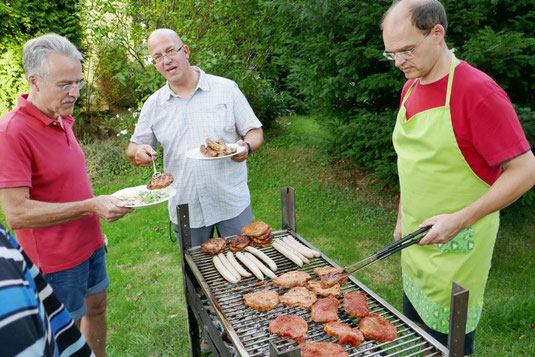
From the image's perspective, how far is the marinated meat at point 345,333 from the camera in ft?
5.95

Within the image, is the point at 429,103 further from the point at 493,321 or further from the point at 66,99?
the point at 493,321

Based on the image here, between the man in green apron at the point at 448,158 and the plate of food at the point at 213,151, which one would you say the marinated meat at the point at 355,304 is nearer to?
the man in green apron at the point at 448,158

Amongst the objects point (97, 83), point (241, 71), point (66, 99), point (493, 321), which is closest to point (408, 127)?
point (66, 99)

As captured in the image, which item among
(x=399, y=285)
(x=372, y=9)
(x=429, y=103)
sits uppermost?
(x=372, y=9)

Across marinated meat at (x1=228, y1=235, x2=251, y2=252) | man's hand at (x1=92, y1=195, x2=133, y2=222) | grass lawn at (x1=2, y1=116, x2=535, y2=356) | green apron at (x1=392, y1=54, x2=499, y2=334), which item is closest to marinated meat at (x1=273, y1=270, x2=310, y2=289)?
marinated meat at (x1=228, y1=235, x2=251, y2=252)

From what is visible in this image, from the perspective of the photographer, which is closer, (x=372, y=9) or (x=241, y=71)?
(x=372, y=9)

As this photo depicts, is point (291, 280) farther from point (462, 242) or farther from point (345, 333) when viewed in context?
point (462, 242)

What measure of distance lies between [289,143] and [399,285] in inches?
200

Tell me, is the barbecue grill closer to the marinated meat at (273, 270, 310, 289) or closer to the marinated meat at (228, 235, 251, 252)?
the marinated meat at (273, 270, 310, 289)

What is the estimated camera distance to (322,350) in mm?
1740

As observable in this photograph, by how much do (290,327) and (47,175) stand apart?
1.74 metres

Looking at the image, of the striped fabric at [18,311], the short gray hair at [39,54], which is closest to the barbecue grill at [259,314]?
the striped fabric at [18,311]

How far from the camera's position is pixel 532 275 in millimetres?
4398

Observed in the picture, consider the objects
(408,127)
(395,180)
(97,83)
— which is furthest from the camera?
(97,83)
